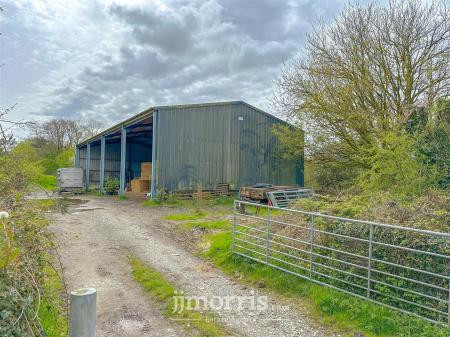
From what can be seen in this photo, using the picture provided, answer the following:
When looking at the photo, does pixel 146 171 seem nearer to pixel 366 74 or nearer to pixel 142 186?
pixel 142 186

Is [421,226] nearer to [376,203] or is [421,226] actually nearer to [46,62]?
[376,203]

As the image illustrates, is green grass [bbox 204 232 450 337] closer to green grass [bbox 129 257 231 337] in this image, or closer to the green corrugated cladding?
green grass [bbox 129 257 231 337]

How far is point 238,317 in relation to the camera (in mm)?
3824

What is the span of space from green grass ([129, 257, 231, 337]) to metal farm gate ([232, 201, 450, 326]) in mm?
1690

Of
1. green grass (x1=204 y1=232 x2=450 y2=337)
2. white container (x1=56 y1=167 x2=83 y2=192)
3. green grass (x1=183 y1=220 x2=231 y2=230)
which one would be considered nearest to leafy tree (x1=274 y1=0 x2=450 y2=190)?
green grass (x1=183 y1=220 x2=231 y2=230)

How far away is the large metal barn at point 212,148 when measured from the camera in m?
15.2

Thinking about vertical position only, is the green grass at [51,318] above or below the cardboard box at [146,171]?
below

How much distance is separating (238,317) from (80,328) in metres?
2.48

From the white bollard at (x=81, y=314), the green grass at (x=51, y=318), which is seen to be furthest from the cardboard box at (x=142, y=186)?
the white bollard at (x=81, y=314)

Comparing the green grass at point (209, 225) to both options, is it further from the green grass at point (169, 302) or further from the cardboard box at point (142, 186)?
the cardboard box at point (142, 186)

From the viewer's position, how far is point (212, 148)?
16656 millimetres

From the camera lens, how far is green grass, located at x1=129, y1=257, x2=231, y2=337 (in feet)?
11.4

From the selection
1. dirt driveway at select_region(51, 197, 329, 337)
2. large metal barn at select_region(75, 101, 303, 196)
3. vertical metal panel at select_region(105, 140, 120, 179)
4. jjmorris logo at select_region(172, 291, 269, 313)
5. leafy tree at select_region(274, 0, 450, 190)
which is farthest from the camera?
vertical metal panel at select_region(105, 140, 120, 179)

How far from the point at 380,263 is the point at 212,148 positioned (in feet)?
43.1
